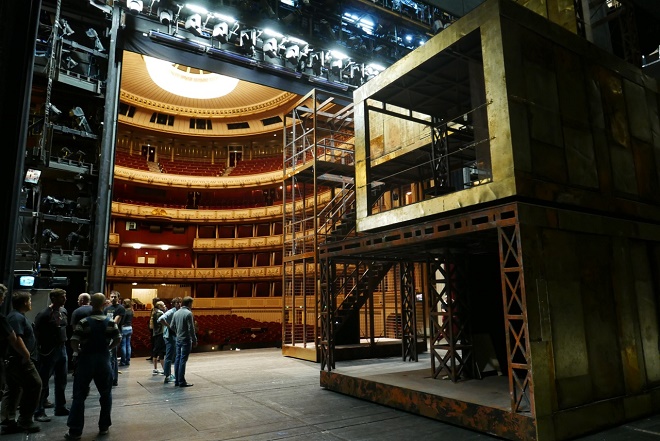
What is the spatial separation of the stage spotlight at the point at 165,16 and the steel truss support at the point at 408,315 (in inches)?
425

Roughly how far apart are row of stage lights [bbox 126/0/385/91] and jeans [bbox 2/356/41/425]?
1135 centimetres

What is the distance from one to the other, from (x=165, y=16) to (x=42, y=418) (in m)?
12.1

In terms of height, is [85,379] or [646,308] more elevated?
[646,308]

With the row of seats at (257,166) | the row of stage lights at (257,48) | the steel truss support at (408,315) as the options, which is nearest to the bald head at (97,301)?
the steel truss support at (408,315)

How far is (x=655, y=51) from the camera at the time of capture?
14.4 metres

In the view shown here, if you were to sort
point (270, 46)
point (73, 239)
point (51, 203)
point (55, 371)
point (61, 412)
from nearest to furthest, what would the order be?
point (55, 371), point (61, 412), point (51, 203), point (73, 239), point (270, 46)

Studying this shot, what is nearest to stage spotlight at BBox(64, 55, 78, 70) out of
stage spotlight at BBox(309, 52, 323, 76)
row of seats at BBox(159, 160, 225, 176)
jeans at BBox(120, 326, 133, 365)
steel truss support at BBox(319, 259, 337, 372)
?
stage spotlight at BBox(309, 52, 323, 76)

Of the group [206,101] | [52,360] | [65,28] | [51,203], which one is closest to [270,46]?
[65,28]

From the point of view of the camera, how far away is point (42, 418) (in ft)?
Result: 22.9

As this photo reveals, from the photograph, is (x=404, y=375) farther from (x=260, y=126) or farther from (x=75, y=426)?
(x=260, y=126)

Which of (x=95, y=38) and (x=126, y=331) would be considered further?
(x=95, y=38)

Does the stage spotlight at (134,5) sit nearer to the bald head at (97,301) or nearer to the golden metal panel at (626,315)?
the bald head at (97,301)

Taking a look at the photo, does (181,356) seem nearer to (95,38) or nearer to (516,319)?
(516,319)

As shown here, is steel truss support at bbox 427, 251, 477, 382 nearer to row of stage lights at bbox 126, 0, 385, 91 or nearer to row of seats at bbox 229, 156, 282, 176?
row of stage lights at bbox 126, 0, 385, 91
